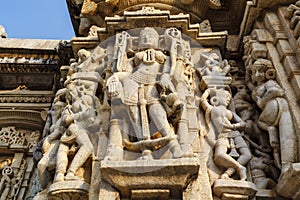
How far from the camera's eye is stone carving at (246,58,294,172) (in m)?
3.69

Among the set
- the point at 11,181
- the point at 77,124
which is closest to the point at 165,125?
the point at 77,124

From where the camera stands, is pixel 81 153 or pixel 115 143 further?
pixel 81 153

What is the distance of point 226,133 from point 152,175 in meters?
1.26

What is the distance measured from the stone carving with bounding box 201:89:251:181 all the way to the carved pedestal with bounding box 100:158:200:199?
1.98 feet

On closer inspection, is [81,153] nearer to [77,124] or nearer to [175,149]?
[77,124]

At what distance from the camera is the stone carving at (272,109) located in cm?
369

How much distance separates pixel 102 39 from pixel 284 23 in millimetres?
2785

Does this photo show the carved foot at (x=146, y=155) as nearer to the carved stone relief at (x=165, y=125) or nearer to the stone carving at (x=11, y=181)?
the carved stone relief at (x=165, y=125)

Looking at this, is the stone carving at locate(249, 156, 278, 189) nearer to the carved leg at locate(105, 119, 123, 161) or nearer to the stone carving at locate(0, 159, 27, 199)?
the carved leg at locate(105, 119, 123, 161)

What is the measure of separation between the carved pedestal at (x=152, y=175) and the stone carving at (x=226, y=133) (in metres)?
0.60

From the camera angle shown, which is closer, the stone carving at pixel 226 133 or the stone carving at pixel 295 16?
the stone carving at pixel 226 133

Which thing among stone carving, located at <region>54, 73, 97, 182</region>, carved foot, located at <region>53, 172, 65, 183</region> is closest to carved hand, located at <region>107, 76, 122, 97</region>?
stone carving, located at <region>54, 73, 97, 182</region>

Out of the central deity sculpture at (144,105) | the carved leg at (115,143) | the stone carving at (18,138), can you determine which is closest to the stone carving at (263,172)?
the central deity sculpture at (144,105)

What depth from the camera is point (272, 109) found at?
396 centimetres
